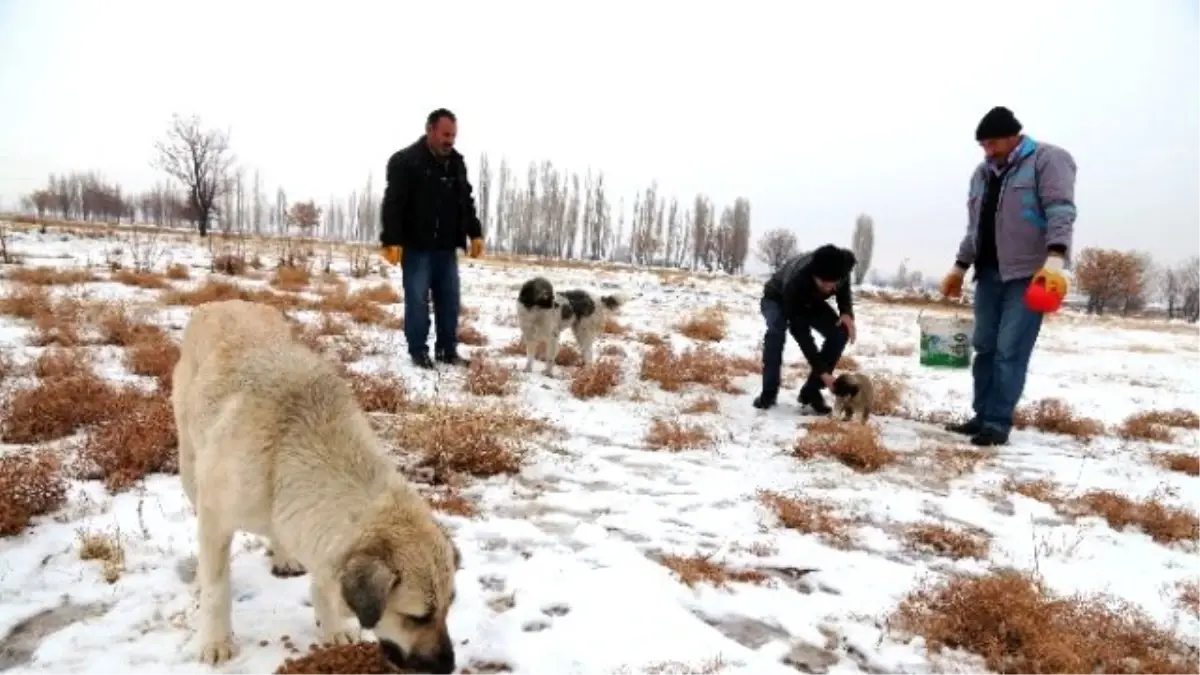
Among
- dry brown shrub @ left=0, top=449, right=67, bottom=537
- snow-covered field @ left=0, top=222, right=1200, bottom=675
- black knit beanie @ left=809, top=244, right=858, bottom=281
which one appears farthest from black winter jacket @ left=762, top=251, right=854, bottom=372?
dry brown shrub @ left=0, top=449, right=67, bottom=537

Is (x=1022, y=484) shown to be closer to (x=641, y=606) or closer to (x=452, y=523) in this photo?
(x=641, y=606)

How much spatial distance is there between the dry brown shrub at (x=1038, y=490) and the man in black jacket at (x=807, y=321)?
2.51 metres

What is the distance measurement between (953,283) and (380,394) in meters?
6.46

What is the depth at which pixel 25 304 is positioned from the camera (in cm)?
946

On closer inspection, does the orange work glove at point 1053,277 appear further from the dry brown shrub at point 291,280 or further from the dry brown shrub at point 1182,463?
the dry brown shrub at point 291,280

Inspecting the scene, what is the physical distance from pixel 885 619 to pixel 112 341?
29.4 feet

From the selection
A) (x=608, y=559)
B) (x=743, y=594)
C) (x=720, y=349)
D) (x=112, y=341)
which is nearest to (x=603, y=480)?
(x=608, y=559)

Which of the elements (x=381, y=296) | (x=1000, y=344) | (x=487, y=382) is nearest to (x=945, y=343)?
(x=1000, y=344)

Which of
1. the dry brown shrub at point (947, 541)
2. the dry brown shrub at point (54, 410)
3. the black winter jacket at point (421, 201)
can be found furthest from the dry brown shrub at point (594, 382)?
the dry brown shrub at point (54, 410)

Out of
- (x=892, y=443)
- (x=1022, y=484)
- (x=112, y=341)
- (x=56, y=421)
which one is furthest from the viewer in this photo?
(x=112, y=341)

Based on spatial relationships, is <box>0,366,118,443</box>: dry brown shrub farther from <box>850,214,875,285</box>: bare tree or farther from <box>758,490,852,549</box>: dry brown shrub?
<box>850,214,875,285</box>: bare tree

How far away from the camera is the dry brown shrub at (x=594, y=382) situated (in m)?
7.74

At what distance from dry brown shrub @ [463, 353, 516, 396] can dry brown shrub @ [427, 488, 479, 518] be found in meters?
2.94

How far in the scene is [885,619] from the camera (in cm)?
332
